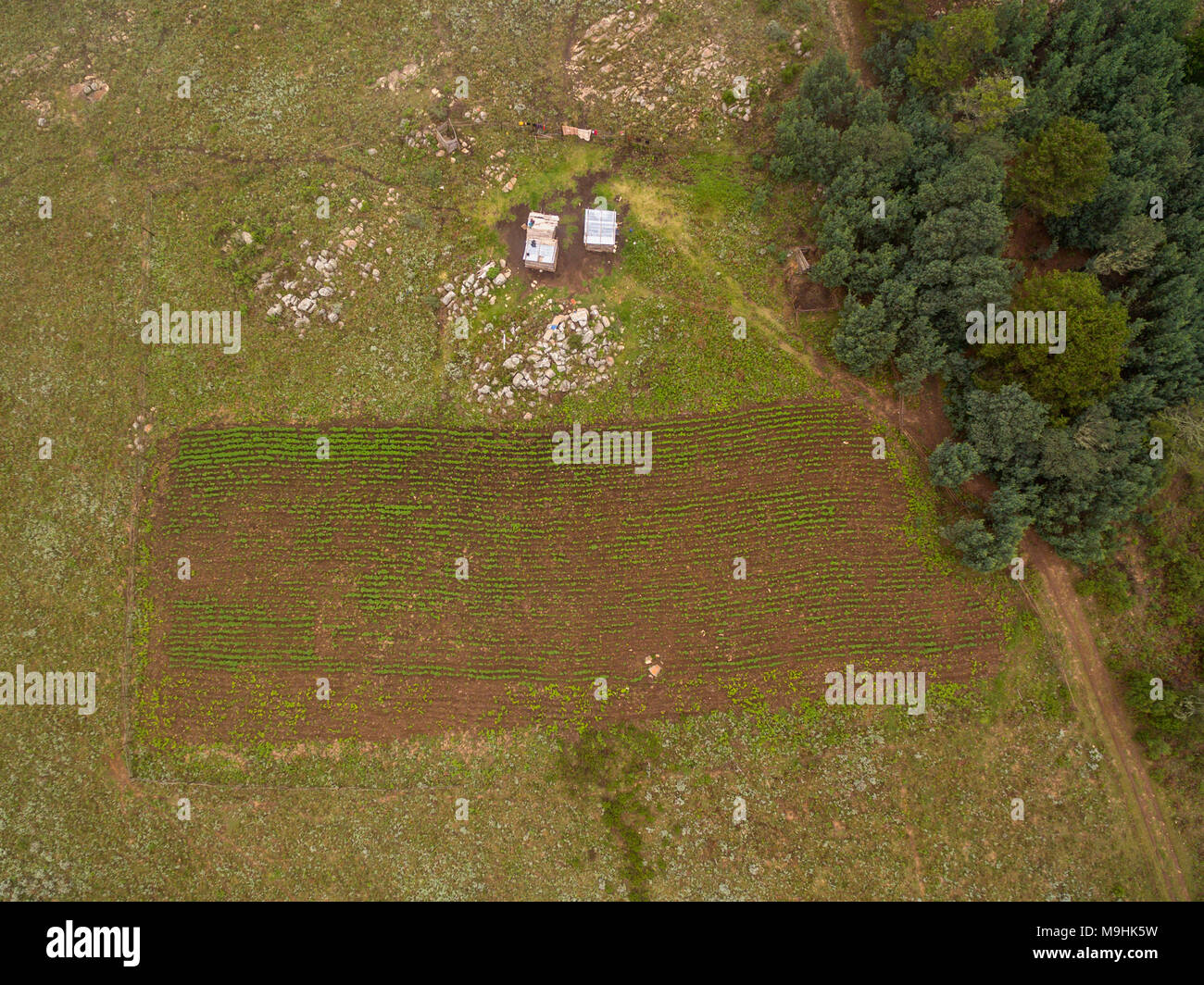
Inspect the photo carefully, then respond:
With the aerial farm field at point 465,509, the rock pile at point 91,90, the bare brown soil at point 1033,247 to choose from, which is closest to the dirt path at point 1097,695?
the aerial farm field at point 465,509

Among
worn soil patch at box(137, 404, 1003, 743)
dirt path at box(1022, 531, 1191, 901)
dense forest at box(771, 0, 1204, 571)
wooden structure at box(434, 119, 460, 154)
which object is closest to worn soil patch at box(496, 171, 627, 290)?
wooden structure at box(434, 119, 460, 154)

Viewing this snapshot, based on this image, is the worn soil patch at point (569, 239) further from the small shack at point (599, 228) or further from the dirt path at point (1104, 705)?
the dirt path at point (1104, 705)

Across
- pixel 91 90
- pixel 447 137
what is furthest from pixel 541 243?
pixel 91 90

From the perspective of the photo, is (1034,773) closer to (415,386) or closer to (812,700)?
(812,700)

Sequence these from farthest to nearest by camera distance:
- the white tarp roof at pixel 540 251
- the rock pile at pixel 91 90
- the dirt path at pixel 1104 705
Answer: the rock pile at pixel 91 90 → the white tarp roof at pixel 540 251 → the dirt path at pixel 1104 705

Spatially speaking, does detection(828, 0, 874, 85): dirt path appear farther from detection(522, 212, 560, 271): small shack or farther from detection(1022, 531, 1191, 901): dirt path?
detection(1022, 531, 1191, 901): dirt path

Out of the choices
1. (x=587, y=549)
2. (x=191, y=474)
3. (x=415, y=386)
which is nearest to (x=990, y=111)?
(x=587, y=549)

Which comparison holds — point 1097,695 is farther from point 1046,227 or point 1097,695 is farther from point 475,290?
point 475,290
